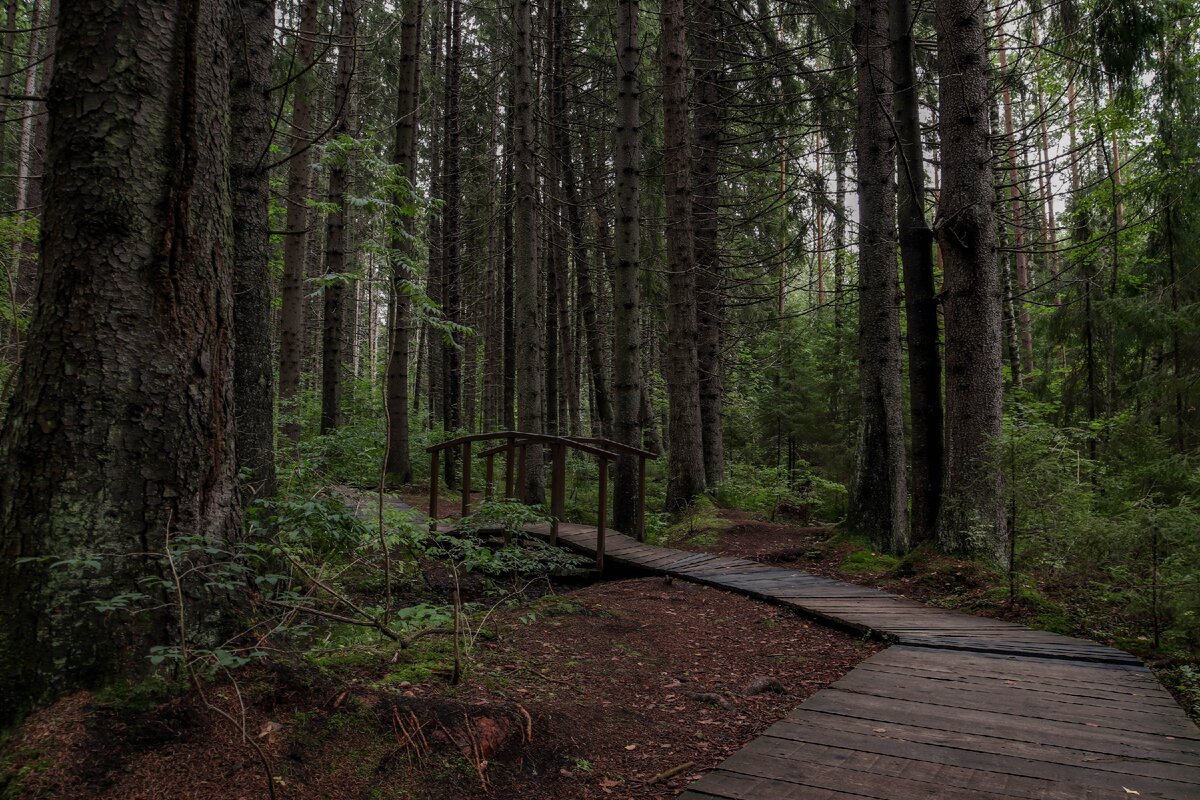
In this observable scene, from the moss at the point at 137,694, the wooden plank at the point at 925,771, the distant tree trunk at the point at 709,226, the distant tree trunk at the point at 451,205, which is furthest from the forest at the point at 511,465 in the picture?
the distant tree trunk at the point at 451,205

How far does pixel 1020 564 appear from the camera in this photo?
576cm

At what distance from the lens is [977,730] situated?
3197 millimetres

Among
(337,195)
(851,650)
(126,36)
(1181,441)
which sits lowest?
(851,650)

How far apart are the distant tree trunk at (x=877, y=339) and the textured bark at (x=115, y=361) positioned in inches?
301

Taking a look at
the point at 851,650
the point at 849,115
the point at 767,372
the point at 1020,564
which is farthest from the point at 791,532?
the point at 767,372

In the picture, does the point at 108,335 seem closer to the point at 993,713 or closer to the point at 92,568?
the point at 92,568

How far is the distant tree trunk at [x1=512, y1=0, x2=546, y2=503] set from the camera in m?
11.4

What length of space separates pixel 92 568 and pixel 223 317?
1094 millimetres

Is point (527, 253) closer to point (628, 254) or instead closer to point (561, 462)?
point (628, 254)

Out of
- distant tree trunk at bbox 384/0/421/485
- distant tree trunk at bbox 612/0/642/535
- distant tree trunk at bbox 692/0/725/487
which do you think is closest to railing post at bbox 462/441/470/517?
distant tree trunk at bbox 384/0/421/485

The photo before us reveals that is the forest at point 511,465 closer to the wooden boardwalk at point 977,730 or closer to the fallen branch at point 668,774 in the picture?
the fallen branch at point 668,774

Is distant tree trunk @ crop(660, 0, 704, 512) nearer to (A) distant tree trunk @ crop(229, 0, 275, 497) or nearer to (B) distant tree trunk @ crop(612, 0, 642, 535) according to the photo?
(B) distant tree trunk @ crop(612, 0, 642, 535)

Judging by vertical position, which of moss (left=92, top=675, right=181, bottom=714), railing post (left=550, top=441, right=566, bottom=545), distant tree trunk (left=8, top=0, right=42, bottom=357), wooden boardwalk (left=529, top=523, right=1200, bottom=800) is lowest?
wooden boardwalk (left=529, top=523, right=1200, bottom=800)

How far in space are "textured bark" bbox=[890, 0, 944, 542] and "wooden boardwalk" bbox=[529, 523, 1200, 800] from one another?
2.37 meters
